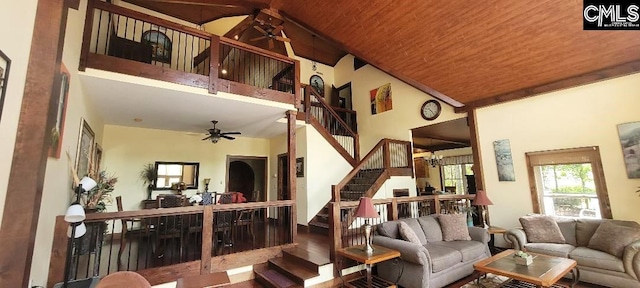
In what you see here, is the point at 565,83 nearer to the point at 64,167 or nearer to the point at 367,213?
the point at 367,213

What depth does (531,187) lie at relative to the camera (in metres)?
4.75

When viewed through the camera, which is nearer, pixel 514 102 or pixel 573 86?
pixel 573 86

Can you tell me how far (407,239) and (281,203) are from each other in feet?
7.19

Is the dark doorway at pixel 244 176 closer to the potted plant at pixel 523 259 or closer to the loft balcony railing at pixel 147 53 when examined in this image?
the loft balcony railing at pixel 147 53

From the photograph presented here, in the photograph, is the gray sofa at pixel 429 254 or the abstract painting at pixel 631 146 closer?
the gray sofa at pixel 429 254

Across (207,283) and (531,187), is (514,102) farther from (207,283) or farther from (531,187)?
(207,283)

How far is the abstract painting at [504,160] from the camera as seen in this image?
16.5 ft

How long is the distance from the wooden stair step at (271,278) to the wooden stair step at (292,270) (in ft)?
0.17

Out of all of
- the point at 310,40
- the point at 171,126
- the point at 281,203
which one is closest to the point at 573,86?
the point at 281,203

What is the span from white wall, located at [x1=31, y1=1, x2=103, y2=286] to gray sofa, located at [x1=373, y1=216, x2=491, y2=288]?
3.83 meters

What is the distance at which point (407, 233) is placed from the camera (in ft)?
12.4

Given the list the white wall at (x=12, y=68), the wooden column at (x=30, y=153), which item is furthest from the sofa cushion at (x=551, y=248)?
the white wall at (x=12, y=68)

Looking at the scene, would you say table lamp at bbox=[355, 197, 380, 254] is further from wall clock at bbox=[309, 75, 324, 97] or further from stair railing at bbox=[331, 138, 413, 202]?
wall clock at bbox=[309, 75, 324, 97]

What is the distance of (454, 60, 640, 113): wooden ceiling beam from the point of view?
3789 millimetres
